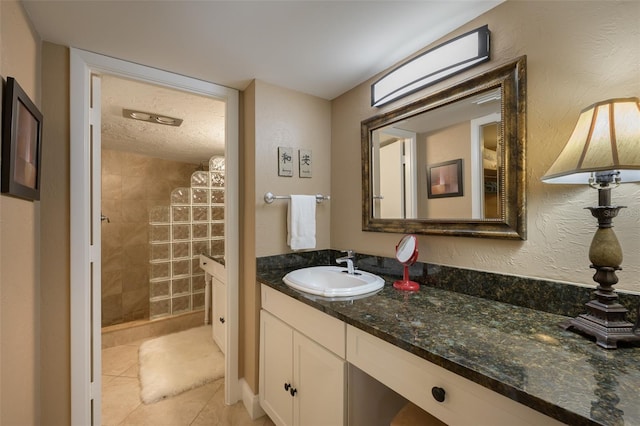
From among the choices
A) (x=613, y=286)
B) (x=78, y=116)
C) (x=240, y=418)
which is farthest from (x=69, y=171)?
(x=613, y=286)

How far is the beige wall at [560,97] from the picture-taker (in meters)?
0.81

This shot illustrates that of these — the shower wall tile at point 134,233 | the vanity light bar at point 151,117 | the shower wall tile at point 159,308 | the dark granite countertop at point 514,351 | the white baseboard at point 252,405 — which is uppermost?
Result: the vanity light bar at point 151,117

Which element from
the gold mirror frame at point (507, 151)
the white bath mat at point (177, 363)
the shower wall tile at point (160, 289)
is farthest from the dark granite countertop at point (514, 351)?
the shower wall tile at point (160, 289)

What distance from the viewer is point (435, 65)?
125cm

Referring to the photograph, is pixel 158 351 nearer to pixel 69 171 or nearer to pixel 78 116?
pixel 69 171

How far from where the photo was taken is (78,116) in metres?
1.31

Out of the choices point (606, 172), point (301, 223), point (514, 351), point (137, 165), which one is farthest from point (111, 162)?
point (606, 172)

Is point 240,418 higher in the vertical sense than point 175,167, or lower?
lower

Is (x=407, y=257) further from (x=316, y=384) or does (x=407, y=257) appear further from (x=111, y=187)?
(x=111, y=187)

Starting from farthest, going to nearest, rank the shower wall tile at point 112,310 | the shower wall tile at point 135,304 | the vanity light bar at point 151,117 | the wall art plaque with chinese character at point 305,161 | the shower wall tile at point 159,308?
the shower wall tile at point 135,304 < the shower wall tile at point 112,310 < the shower wall tile at point 159,308 < the vanity light bar at point 151,117 < the wall art plaque with chinese character at point 305,161

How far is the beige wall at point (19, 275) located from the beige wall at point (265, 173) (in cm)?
96

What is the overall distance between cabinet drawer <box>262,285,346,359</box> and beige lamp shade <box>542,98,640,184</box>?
0.89 m

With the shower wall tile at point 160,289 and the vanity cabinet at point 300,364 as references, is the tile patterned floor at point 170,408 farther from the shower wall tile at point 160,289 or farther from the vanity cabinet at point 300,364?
the shower wall tile at point 160,289

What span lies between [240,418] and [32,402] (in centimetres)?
98
